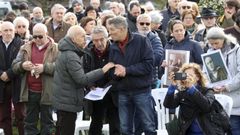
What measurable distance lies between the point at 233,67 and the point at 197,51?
2.83 feet

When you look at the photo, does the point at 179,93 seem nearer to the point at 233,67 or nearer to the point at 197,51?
the point at 233,67

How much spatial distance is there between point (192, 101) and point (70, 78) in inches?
77.1

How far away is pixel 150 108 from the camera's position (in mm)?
6754

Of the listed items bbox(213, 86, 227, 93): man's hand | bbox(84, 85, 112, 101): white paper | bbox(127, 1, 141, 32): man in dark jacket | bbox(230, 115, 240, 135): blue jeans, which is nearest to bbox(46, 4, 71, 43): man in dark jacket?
bbox(127, 1, 141, 32): man in dark jacket

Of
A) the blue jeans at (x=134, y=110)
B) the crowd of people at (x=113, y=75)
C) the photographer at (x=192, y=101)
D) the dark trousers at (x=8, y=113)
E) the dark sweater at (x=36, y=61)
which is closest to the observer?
the photographer at (x=192, y=101)

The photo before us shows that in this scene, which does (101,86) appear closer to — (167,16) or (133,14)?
(133,14)

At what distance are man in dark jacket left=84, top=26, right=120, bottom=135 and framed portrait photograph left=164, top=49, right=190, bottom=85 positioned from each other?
2.70 ft

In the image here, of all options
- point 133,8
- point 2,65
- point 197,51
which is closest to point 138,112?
point 197,51

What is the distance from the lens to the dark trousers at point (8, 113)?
26.6 ft

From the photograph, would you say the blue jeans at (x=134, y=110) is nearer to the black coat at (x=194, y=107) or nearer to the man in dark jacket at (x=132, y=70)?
the man in dark jacket at (x=132, y=70)

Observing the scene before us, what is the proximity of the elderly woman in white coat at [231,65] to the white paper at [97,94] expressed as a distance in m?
1.46

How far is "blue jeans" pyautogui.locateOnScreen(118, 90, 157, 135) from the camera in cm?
669

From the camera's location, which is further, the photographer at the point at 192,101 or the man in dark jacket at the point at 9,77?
the man in dark jacket at the point at 9,77

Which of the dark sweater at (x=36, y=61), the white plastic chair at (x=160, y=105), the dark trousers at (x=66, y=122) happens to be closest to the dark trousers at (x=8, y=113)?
the dark sweater at (x=36, y=61)
